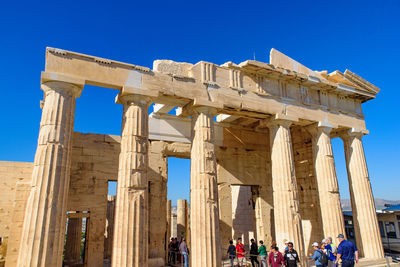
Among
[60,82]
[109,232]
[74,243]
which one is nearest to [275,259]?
[60,82]

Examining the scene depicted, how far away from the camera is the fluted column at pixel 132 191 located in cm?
973

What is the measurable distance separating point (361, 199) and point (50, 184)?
14.3 metres

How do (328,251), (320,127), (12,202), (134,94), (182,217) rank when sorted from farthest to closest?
1. (182,217)
2. (320,127)
3. (12,202)
4. (134,94)
5. (328,251)

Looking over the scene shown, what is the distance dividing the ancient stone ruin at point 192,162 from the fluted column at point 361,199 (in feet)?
0.17

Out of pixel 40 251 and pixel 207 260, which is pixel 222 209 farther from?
pixel 40 251

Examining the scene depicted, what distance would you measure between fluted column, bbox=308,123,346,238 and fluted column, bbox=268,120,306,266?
2.09m

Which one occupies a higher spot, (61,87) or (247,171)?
(61,87)

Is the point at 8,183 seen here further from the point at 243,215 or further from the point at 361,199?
the point at 361,199

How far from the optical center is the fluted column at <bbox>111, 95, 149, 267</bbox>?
9.73 meters

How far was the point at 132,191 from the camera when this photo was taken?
33.9ft

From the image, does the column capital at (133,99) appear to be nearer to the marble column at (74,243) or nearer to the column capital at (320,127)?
the column capital at (320,127)

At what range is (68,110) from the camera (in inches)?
404

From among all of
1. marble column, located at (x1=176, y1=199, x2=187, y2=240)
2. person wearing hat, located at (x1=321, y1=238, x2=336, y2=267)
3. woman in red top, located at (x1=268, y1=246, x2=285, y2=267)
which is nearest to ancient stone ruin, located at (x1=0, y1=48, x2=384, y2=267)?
woman in red top, located at (x1=268, y1=246, x2=285, y2=267)

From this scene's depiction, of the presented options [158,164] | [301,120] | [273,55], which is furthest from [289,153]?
[158,164]
